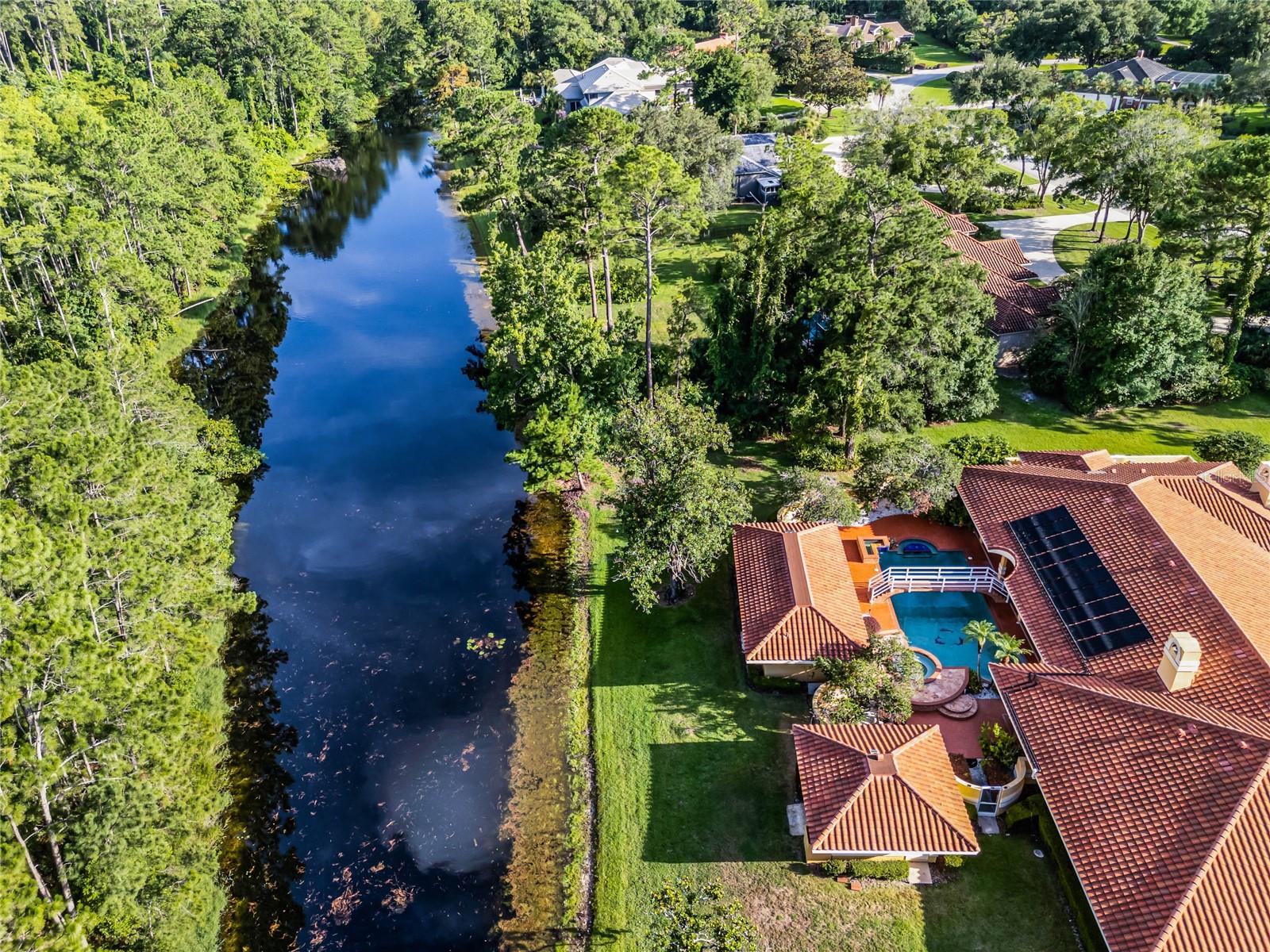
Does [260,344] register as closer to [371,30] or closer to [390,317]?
[390,317]

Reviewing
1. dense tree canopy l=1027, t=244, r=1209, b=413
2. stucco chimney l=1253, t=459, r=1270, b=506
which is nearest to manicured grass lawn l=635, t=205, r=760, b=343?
dense tree canopy l=1027, t=244, r=1209, b=413

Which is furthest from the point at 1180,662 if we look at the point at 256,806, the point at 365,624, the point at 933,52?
the point at 933,52

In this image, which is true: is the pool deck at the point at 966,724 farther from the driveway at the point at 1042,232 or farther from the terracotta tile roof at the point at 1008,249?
the driveway at the point at 1042,232

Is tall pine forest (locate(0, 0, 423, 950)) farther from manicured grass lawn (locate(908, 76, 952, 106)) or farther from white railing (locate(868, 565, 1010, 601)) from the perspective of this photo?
manicured grass lawn (locate(908, 76, 952, 106))

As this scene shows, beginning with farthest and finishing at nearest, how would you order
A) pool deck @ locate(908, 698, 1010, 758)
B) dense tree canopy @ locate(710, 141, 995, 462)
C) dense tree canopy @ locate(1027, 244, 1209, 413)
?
dense tree canopy @ locate(1027, 244, 1209, 413) → dense tree canopy @ locate(710, 141, 995, 462) → pool deck @ locate(908, 698, 1010, 758)

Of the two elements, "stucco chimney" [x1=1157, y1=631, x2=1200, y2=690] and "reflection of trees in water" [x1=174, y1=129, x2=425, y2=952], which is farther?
"reflection of trees in water" [x1=174, y1=129, x2=425, y2=952]

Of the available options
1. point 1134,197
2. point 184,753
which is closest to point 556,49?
point 1134,197
